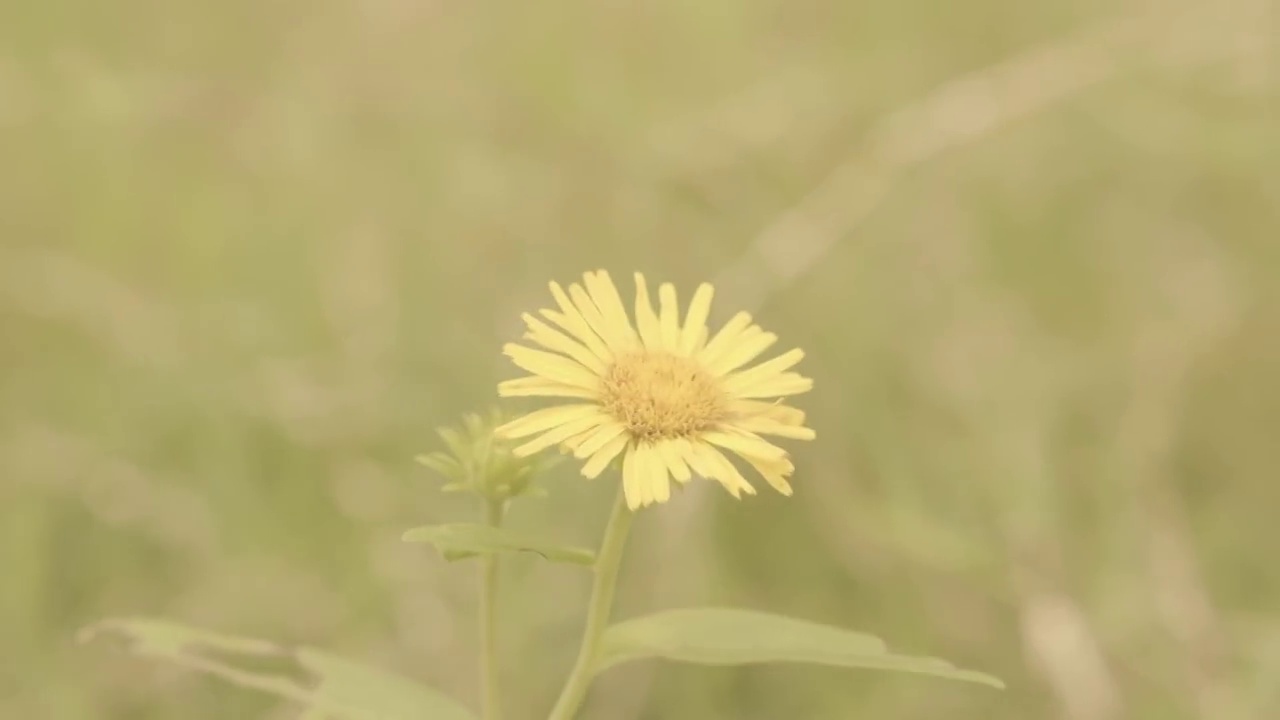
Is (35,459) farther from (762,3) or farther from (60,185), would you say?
(762,3)

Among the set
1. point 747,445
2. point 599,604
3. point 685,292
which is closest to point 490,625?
point 599,604

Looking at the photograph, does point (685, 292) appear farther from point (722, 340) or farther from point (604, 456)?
point (604, 456)

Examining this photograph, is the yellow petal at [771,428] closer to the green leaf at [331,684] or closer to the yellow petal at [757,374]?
the yellow petal at [757,374]

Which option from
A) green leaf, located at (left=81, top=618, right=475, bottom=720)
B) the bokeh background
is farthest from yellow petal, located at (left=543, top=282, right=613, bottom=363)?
the bokeh background

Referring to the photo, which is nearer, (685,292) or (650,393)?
(650,393)

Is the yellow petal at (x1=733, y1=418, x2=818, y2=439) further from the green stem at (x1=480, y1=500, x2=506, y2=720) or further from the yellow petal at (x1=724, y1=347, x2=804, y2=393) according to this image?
the green stem at (x1=480, y1=500, x2=506, y2=720)

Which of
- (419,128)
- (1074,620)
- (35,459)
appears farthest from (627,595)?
(419,128)
